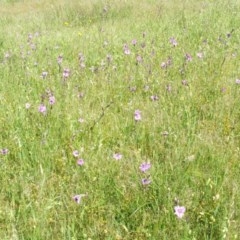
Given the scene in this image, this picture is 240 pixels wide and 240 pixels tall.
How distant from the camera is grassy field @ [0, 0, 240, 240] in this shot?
1688 mm

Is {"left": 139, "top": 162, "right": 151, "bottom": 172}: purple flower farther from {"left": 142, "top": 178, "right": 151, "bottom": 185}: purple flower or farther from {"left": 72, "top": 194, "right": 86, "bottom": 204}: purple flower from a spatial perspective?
{"left": 72, "top": 194, "right": 86, "bottom": 204}: purple flower

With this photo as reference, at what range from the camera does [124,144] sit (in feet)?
7.68

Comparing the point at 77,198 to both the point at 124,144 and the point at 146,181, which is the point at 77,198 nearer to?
the point at 146,181

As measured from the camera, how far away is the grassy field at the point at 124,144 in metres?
1.69

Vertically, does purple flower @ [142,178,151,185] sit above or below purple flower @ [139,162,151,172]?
below

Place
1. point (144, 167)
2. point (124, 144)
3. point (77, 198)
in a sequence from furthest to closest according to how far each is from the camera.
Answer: point (124, 144) < point (144, 167) < point (77, 198)

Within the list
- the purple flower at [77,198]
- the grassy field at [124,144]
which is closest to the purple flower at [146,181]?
the grassy field at [124,144]

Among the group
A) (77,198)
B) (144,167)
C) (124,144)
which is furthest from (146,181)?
(124,144)

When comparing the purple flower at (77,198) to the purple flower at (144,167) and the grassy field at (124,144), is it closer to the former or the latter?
the grassy field at (124,144)

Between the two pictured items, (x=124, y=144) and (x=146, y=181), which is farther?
(x=124, y=144)

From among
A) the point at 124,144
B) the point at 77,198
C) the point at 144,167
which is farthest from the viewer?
the point at 124,144

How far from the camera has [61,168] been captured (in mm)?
2148

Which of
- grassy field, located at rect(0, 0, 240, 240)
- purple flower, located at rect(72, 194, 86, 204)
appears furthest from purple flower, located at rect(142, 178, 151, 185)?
purple flower, located at rect(72, 194, 86, 204)

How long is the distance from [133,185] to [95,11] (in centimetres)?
635
